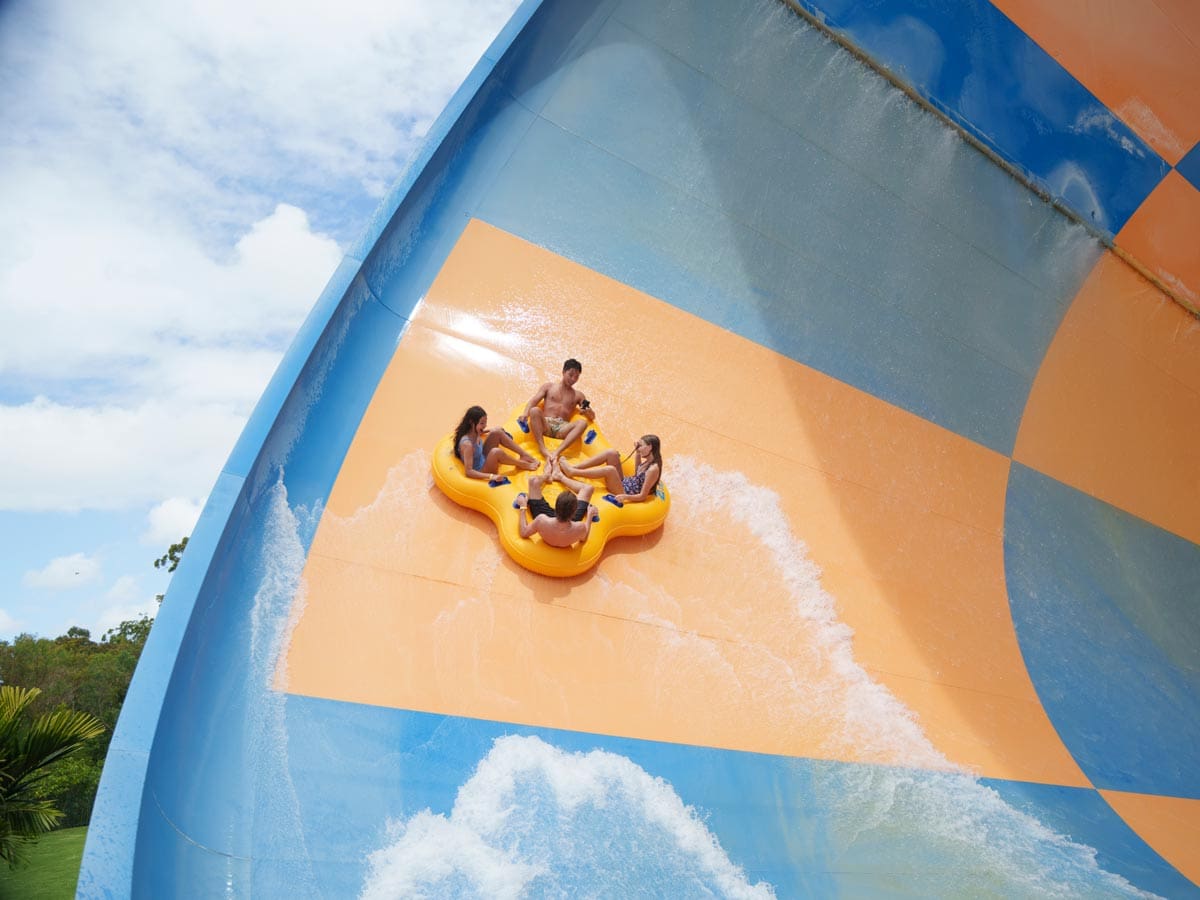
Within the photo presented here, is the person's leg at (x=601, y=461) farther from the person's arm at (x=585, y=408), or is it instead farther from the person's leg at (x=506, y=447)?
the person's arm at (x=585, y=408)

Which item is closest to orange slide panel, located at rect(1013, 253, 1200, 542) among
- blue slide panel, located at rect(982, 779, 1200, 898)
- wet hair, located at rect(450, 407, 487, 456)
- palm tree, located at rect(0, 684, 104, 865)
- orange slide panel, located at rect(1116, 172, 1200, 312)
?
orange slide panel, located at rect(1116, 172, 1200, 312)

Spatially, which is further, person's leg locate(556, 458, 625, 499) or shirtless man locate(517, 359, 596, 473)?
shirtless man locate(517, 359, 596, 473)

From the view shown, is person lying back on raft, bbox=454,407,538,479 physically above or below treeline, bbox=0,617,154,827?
above

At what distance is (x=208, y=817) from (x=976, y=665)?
12.9ft

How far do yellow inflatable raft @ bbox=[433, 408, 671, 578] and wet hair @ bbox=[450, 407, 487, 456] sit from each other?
23mm

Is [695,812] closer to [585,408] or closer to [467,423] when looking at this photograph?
[467,423]

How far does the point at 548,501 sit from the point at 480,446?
1.41ft

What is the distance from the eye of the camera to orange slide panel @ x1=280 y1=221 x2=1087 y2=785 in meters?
3.85

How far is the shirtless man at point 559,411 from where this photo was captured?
4.69 meters

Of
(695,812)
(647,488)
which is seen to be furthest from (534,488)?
(695,812)

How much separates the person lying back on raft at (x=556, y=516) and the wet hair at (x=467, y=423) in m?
0.38

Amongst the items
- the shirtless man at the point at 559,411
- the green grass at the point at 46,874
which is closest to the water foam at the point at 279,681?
the shirtless man at the point at 559,411

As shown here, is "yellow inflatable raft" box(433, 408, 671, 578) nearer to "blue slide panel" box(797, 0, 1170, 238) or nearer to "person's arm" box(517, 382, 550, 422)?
"person's arm" box(517, 382, 550, 422)

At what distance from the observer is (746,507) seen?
16.7 feet
